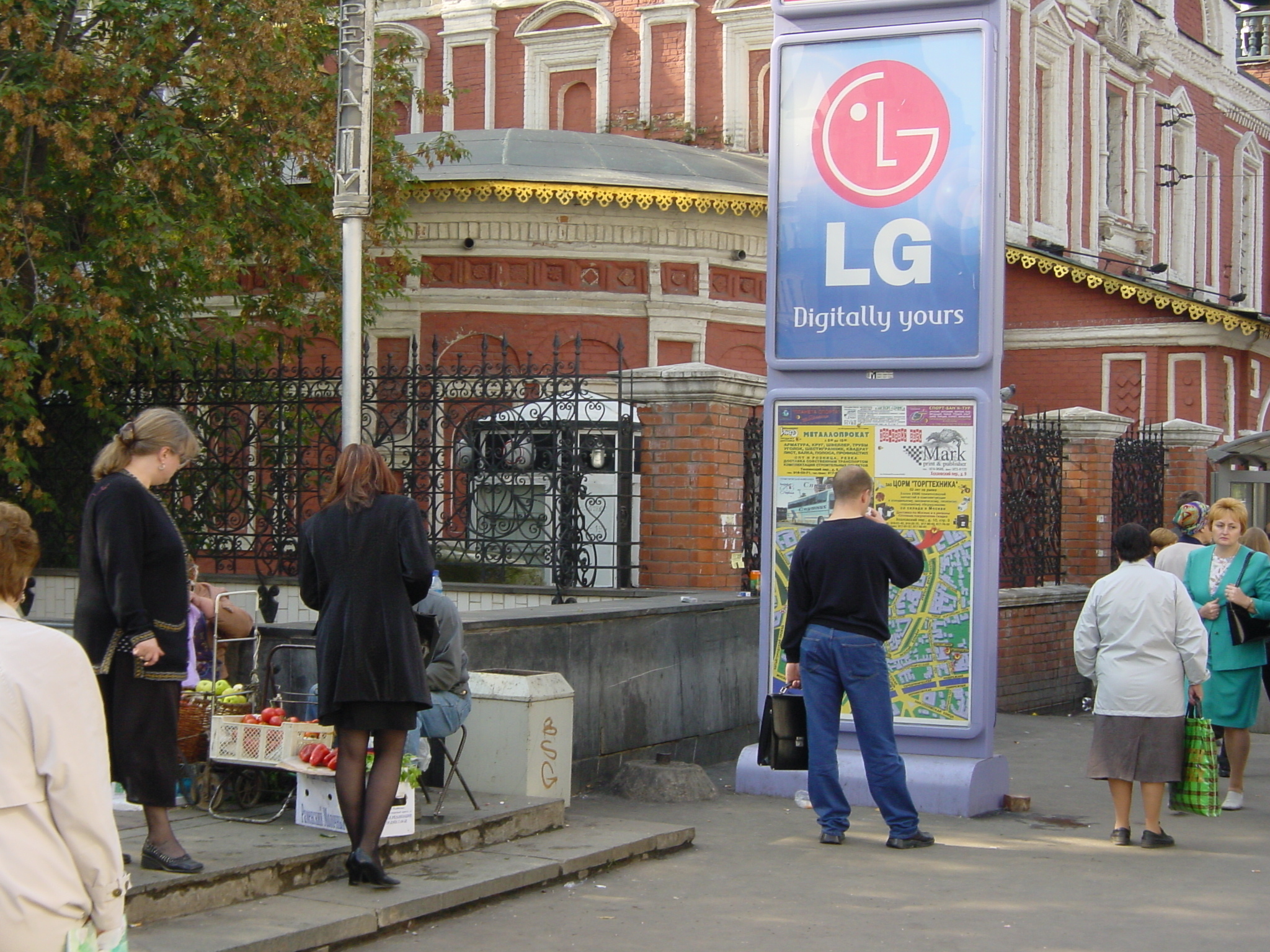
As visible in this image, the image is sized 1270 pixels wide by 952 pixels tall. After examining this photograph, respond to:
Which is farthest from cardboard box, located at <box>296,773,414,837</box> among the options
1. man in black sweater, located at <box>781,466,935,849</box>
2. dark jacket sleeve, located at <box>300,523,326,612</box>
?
man in black sweater, located at <box>781,466,935,849</box>

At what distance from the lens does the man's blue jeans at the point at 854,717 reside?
7438mm

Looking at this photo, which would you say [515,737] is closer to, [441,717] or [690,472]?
[441,717]

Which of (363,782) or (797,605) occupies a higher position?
(797,605)

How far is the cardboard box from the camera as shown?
21.4 feet

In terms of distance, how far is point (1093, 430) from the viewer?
15.5m

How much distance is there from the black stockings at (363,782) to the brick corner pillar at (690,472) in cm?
483

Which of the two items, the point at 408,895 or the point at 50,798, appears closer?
the point at 50,798

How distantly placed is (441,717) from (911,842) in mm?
2364

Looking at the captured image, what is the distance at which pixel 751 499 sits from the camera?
37.1 feet

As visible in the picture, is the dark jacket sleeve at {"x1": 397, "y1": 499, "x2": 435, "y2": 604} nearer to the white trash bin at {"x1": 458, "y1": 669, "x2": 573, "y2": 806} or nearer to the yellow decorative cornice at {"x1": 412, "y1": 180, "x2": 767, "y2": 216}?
the white trash bin at {"x1": 458, "y1": 669, "x2": 573, "y2": 806}

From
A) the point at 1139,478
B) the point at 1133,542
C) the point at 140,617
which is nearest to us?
the point at 140,617

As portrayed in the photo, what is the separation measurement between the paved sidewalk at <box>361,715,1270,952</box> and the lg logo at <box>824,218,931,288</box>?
9.62 ft

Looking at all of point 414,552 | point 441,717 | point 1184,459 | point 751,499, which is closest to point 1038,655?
point 1184,459

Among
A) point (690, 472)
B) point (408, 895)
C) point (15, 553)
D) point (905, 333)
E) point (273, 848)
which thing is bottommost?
point (408, 895)
